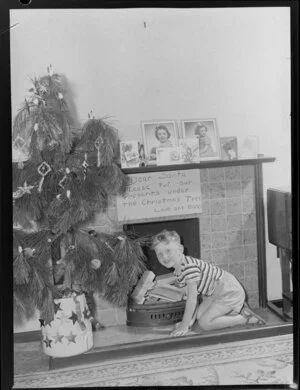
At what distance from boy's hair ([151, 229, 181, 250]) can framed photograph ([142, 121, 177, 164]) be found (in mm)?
268

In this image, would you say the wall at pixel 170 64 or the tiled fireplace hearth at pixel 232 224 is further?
the tiled fireplace hearth at pixel 232 224

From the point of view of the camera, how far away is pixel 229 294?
175 cm

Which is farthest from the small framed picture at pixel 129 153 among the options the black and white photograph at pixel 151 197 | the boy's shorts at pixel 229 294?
the boy's shorts at pixel 229 294

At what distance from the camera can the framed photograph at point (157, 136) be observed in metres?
1.70

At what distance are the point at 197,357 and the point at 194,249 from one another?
390 millimetres

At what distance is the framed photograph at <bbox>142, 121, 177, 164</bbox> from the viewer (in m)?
1.70

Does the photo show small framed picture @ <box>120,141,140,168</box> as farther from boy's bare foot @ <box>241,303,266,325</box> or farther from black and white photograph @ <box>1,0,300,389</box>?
boy's bare foot @ <box>241,303,266,325</box>

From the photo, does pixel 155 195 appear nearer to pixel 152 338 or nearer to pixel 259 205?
pixel 259 205

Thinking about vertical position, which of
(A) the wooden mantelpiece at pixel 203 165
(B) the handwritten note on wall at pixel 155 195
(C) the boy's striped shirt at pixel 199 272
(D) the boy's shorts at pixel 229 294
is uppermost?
(A) the wooden mantelpiece at pixel 203 165

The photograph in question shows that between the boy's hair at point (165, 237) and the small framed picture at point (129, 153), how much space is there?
27cm

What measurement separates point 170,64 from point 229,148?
38 centimetres

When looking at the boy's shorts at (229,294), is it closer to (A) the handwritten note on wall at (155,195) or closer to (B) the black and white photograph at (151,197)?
(B) the black and white photograph at (151,197)

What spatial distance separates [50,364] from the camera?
1672 mm

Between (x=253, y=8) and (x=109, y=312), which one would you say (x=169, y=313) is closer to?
(x=109, y=312)
